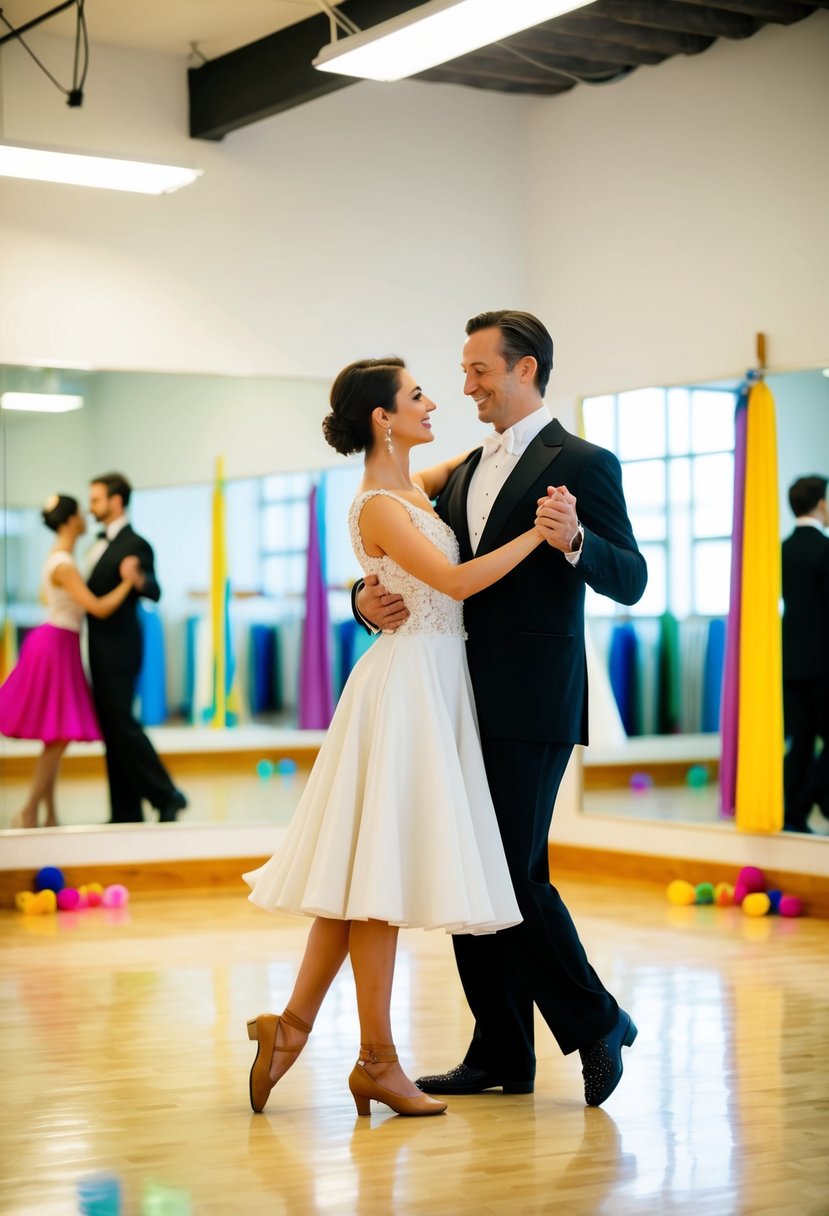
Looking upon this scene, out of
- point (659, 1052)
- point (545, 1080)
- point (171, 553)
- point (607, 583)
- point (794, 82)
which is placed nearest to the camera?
point (607, 583)

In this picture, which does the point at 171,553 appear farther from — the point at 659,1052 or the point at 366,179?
the point at 659,1052

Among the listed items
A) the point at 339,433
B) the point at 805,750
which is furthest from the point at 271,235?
the point at 339,433

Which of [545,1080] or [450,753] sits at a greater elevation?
[450,753]

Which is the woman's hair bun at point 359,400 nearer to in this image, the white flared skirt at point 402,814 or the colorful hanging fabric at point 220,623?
the white flared skirt at point 402,814

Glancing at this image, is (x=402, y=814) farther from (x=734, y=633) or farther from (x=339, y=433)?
(x=734, y=633)

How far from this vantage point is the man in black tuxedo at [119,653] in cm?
705

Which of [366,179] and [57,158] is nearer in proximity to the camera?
[57,158]

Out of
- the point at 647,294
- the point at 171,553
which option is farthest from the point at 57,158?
the point at 647,294

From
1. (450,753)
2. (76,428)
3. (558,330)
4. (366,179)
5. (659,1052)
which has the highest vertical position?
(366,179)

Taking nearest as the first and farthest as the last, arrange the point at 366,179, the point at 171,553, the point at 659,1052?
the point at 659,1052
the point at 171,553
the point at 366,179

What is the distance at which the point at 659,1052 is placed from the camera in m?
4.31

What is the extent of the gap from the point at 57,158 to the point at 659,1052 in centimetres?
379

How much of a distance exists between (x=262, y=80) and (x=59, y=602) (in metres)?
2.39

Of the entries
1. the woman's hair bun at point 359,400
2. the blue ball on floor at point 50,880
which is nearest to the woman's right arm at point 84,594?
the blue ball on floor at point 50,880
